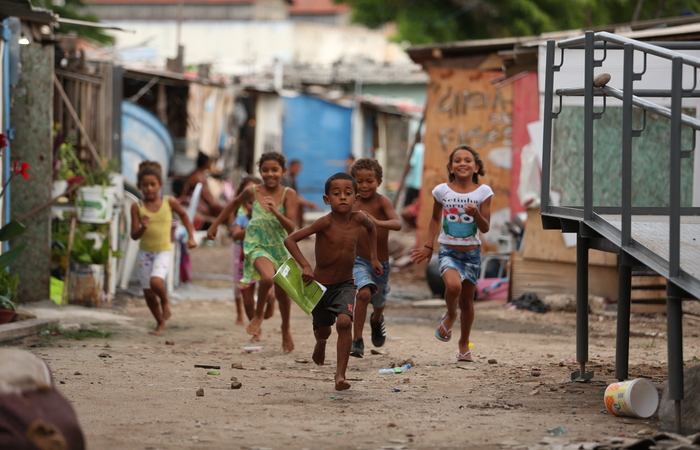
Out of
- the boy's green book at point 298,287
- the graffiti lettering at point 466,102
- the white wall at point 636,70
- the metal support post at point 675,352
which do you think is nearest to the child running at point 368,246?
the boy's green book at point 298,287

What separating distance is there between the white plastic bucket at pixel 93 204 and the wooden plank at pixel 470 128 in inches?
217

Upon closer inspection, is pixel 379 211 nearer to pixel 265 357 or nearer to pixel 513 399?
pixel 265 357

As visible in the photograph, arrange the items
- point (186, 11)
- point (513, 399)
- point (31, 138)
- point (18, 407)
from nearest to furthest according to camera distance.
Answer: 1. point (18, 407)
2. point (513, 399)
3. point (31, 138)
4. point (186, 11)

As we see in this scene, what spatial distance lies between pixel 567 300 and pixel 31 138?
626 cm

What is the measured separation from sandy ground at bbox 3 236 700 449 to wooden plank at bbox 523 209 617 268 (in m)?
1.32

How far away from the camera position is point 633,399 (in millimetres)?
4844

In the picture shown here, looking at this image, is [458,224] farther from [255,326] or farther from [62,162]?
[62,162]

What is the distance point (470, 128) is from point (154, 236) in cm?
659

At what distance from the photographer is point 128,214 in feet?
36.8

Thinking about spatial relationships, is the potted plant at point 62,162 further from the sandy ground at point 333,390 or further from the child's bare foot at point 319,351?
the child's bare foot at point 319,351

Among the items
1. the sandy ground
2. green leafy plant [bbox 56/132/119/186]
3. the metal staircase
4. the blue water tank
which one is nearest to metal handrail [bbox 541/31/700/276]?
the metal staircase

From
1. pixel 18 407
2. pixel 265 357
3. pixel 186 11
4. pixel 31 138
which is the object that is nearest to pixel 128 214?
pixel 31 138

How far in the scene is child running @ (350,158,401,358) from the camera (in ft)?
22.5

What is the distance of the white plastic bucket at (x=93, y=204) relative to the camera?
992 cm
